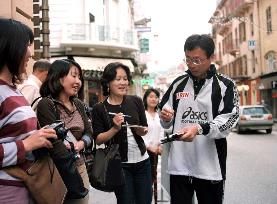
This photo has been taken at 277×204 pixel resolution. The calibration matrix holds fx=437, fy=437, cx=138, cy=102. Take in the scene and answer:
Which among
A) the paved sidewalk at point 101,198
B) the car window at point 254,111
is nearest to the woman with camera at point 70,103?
the paved sidewalk at point 101,198

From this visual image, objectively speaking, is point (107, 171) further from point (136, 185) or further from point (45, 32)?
point (45, 32)

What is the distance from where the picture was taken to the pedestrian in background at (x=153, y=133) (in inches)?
244

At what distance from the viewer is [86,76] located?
92.4 ft

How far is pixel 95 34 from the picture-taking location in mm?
27422

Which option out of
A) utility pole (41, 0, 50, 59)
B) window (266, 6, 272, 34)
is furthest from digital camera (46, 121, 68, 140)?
window (266, 6, 272, 34)

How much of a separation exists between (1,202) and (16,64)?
82 centimetres

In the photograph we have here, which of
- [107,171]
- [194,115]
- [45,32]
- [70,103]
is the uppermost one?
[45,32]

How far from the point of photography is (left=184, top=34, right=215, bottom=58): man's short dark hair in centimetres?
358

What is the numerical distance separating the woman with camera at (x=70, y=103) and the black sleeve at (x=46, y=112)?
0.05ft

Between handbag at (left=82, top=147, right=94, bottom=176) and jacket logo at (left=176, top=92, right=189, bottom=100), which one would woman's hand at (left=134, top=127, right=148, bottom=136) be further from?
jacket logo at (left=176, top=92, right=189, bottom=100)

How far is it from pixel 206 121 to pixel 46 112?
1269 millimetres

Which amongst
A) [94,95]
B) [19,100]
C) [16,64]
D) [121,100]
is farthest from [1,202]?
[94,95]

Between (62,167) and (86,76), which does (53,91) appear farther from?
(86,76)

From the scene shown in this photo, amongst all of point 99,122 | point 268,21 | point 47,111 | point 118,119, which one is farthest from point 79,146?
point 268,21
